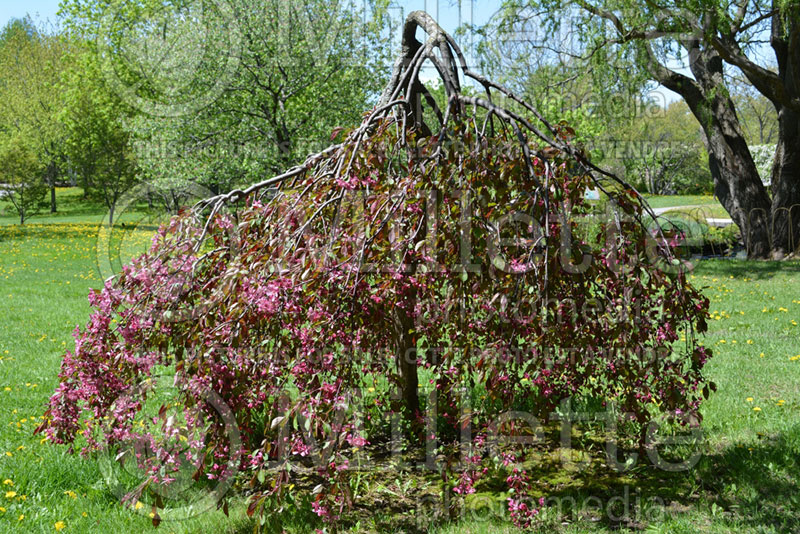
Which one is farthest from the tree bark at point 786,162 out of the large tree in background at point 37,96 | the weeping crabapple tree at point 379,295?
the large tree in background at point 37,96

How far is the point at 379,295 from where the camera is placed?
2496 mm

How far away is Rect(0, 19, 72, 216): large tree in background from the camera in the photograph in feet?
86.8

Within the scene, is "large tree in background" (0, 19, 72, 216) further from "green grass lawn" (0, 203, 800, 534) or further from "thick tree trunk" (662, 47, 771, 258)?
"green grass lawn" (0, 203, 800, 534)

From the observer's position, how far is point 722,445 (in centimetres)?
366

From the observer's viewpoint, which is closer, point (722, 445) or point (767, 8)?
point (722, 445)

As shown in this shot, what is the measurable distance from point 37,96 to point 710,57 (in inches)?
1088

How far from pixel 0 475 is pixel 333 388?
7.14ft

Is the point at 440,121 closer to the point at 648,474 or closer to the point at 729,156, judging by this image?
the point at 648,474

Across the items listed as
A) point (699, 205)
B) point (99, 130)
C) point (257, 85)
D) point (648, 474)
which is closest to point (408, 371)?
point (648, 474)

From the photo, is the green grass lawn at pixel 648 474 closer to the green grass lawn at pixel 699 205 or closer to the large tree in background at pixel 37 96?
the green grass lawn at pixel 699 205

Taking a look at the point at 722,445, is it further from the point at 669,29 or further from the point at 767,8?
the point at 767,8

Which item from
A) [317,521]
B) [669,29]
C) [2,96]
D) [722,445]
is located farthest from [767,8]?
[2,96]

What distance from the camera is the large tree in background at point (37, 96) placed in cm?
2647

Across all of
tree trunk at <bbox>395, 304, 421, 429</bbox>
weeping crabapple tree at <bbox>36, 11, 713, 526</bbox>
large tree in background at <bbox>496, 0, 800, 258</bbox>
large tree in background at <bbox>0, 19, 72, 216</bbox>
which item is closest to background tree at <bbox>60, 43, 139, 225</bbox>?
large tree in background at <bbox>0, 19, 72, 216</bbox>
